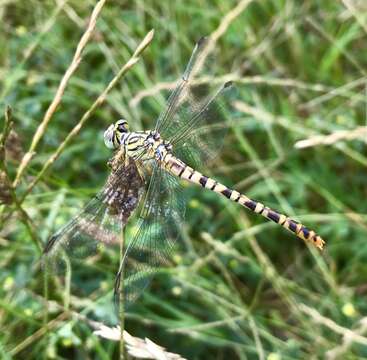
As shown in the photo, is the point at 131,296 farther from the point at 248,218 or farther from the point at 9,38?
the point at 9,38

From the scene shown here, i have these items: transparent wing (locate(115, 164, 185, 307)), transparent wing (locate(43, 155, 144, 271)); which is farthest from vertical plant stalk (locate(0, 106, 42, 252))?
transparent wing (locate(115, 164, 185, 307))

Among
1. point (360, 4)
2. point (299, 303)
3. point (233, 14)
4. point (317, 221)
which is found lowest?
point (299, 303)

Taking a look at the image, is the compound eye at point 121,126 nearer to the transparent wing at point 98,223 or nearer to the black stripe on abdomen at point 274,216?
the transparent wing at point 98,223

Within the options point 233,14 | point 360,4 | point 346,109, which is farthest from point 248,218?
point 360,4

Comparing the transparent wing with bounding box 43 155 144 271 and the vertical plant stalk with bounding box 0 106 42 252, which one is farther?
the transparent wing with bounding box 43 155 144 271

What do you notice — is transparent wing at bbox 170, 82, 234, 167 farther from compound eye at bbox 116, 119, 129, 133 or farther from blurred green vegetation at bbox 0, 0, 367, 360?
blurred green vegetation at bbox 0, 0, 367, 360

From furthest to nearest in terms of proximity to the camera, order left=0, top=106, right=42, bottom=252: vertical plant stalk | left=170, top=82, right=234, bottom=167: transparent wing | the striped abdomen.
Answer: left=170, top=82, right=234, bottom=167: transparent wing, the striped abdomen, left=0, top=106, right=42, bottom=252: vertical plant stalk

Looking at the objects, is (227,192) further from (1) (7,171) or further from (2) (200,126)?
(1) (7,171)
